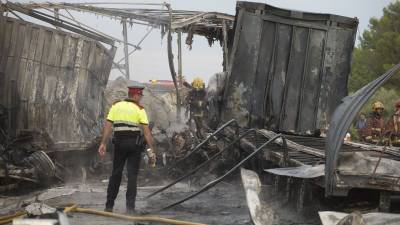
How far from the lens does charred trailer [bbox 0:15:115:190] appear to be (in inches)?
314

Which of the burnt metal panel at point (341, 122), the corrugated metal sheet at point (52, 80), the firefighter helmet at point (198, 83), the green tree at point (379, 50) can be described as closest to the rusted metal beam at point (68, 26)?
the corrugated metal sheet at point (52, 80)

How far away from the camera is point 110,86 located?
1175 cm

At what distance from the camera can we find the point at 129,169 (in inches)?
245

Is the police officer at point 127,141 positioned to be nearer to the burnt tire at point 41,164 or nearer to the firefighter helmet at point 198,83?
the burnt tire at point 41,164

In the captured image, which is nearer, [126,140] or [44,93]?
[126,140]

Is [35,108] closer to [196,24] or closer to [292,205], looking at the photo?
[196,24]

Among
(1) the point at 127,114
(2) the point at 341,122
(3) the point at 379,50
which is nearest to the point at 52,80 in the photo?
(1) the point at 127,114

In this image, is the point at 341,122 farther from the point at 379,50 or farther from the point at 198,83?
→ the point at 379,50

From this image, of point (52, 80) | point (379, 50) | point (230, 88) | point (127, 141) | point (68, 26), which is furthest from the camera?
point (379, 50)

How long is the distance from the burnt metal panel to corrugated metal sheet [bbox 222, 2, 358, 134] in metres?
4.47

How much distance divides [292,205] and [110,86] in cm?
708

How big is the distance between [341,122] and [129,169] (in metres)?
3.06

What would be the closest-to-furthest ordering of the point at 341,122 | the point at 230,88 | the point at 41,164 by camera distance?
the point at 341,122
the point at 41,164
the point at 230,88

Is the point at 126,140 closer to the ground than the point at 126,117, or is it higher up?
closer to the ground
